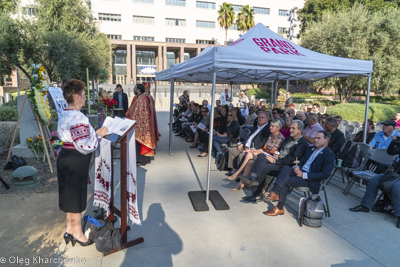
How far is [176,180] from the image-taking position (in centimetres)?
584

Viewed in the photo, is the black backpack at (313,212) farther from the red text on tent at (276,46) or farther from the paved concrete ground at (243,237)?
the red text on tent at (276,46)

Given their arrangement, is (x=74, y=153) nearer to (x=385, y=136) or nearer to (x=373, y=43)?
(x=385, y=136)

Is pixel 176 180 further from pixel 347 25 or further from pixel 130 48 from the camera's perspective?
pixel 130 48

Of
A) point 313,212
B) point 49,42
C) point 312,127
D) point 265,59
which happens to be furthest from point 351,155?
point 49,42

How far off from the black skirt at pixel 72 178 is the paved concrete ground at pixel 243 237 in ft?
2.00

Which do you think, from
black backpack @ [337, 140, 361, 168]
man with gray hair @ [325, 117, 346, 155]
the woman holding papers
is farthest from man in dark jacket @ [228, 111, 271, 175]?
black backpack @ [337, 140, 361, 168]

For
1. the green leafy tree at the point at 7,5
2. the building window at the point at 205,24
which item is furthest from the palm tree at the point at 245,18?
the green leafy tree at the point at 7,5

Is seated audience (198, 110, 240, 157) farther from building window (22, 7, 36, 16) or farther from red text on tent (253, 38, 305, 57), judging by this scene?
building window (22, 7, 36, 16)

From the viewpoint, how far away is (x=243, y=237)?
3646 mm

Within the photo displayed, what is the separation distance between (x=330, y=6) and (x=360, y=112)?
27.7 m

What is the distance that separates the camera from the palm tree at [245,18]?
158ft

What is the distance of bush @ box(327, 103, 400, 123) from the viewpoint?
15.6 metres

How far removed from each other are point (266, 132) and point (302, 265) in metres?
2.94

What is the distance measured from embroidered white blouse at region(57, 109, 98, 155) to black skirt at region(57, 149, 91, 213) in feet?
0.65
